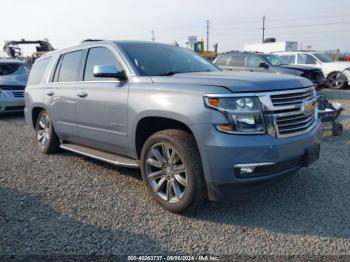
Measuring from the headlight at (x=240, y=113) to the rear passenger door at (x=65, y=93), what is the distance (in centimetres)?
257

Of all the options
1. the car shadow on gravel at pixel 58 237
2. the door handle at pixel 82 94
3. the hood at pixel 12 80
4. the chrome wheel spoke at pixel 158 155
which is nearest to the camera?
the car shadow on gravel at pixel 58 237

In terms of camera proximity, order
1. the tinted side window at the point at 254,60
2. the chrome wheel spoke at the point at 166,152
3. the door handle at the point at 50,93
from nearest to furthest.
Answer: the chrome wheel spoke at the point at 166,152 → the door handle at the point at 50,93 → the tinted side window at the point at 254,60

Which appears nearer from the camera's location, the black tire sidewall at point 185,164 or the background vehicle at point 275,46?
the black tire sidewall at point 185,164

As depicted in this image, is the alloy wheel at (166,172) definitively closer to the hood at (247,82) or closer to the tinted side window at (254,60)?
the hood at (247,82)

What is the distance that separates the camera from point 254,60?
1320cm

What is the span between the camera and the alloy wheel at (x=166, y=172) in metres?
3.70

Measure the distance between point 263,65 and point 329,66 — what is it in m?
5.40

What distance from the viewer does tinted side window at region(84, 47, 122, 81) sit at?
181 inches

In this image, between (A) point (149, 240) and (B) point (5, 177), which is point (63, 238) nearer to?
(A) point (149, 240)

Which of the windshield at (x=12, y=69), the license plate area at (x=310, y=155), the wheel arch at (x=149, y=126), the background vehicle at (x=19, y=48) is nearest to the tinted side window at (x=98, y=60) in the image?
the wheel arch at (x=149, y=126)

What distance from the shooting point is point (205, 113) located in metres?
3.31

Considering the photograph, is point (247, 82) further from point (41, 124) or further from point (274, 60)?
point (274, 60)

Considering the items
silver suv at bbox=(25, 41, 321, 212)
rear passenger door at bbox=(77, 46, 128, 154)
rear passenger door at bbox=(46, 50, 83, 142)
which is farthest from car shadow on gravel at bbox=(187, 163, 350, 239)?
rear passenger door at bbox=(46, 50, 83, 142)

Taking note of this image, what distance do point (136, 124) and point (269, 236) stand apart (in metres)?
1.83
